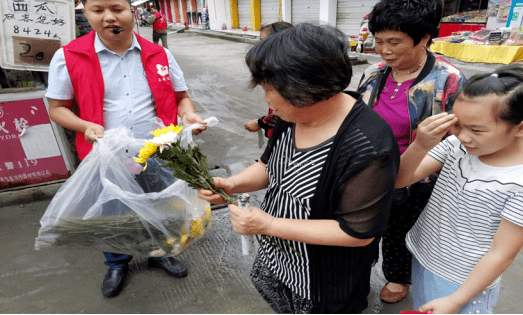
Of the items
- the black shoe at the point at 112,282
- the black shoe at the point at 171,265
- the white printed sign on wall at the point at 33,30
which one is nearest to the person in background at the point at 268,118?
the black shoe at the point at 171,265

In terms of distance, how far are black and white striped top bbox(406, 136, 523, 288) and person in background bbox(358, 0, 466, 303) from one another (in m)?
0.27

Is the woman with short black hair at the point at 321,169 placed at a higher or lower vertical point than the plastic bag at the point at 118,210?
higher

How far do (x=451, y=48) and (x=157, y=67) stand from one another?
8294mm

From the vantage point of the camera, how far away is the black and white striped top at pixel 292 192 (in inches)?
38.5

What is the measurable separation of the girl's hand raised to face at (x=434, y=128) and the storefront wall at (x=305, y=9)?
12.8m

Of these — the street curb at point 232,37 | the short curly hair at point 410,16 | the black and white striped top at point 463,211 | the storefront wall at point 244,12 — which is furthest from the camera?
the storefront wall at point 244,12

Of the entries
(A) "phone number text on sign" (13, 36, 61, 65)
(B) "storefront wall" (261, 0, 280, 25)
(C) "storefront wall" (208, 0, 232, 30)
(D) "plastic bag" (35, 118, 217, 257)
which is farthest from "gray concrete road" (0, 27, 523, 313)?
(C) "storefront wall" (208, 0, 232, 30)

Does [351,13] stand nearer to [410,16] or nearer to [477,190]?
[410,16]

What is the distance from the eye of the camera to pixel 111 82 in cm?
174

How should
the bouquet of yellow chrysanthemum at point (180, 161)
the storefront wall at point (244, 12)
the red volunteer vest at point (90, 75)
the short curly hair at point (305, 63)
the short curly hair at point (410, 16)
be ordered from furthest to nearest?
1. the storefront wall at point (244, 12)
2. the red volunteer vest at point (90, 75)
3. the short curly hair at point (410, 16)
4. the bouquet of yellow chrysanthemum at point (180, 161)
5. the short curly hair at point (305, 63)

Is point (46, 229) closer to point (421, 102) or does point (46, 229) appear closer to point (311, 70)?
point (311, 70)

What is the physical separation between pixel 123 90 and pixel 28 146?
1652 mm

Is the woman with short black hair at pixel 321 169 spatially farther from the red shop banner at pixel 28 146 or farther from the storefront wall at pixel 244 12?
the storefront wall at pixel 244 12

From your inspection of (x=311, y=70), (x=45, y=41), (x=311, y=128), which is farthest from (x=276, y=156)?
(x=45, y=41)
